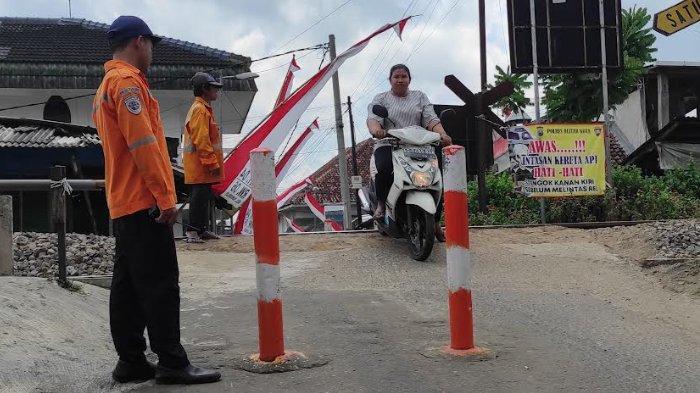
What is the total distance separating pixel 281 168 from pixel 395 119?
10.6 meters

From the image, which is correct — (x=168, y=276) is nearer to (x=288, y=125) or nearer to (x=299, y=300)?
(x=299, y=300)

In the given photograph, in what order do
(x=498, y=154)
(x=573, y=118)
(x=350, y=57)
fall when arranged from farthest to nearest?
(x=573, y=118) → (x=498, y=154) → (x=350, y=57)

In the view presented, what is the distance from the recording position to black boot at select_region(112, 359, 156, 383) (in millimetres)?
3324

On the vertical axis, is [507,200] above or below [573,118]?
below

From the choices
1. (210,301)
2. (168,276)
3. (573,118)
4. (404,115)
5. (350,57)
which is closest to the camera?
(168,276)

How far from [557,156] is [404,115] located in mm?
3597

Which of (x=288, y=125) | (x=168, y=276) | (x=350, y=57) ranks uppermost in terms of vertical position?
(x=350, y=57)

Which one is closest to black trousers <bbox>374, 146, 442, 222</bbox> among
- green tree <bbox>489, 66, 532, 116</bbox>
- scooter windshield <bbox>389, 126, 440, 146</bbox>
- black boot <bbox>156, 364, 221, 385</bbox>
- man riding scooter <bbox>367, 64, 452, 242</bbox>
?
man riding scooter <bbox>367, 64, 452, 242</bbox>

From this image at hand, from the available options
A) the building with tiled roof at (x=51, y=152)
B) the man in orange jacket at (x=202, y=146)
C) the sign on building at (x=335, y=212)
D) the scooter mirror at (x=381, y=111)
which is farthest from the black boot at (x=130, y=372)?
the sign on building at (x=335, y=212)

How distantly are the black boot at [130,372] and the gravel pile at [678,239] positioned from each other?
5.52 meters

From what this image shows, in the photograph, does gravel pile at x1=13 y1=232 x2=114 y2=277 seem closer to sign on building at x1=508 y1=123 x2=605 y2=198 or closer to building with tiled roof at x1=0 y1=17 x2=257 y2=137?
sign on building at x1=508 y1=123 x2=605 y2=198

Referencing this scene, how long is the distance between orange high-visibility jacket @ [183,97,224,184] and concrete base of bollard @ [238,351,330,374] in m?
4.43

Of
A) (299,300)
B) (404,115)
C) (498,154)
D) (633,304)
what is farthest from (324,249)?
(498,154)

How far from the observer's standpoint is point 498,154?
16.0m
